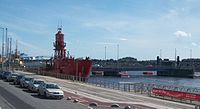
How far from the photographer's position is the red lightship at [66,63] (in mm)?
77250

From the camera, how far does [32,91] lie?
39.0 m

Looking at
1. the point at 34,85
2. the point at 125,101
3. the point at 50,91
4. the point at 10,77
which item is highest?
the point at 10,77

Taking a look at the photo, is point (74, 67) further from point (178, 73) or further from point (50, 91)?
point (178, 73)

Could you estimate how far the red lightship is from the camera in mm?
77250

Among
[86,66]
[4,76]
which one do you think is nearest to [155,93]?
[4,76]

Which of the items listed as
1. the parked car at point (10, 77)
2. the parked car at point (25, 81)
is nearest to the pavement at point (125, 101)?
the parked car at point (25, 81)

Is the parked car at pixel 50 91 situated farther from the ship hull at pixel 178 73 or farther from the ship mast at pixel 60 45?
the ship hull at pixel 178 73

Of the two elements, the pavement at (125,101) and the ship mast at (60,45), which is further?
the ship mast at (60,45)

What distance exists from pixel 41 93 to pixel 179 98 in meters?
12.3

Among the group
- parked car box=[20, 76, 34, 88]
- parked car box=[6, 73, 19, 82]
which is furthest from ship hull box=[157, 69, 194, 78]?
parked car box=[20, 76, 34, 88]

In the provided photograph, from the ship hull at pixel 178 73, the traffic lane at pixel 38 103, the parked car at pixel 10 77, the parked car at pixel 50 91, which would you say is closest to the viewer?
the traffic lane at pixel 38 103

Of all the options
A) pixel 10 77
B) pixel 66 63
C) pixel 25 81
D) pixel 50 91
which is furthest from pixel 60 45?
pixel 50 91

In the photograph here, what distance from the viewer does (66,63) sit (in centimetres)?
8194

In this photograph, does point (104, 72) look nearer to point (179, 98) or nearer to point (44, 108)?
point (179, 98)
